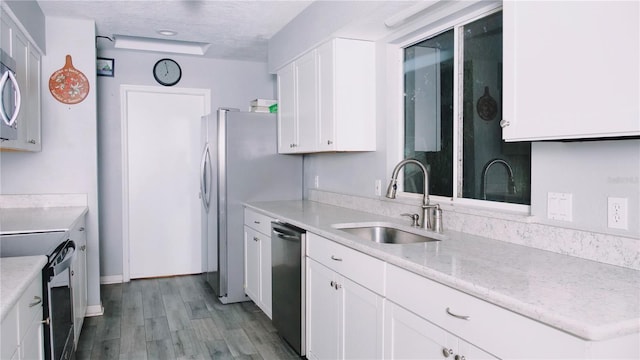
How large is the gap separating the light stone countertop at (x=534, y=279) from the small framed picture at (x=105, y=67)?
136 inches

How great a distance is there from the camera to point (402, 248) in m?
2.02

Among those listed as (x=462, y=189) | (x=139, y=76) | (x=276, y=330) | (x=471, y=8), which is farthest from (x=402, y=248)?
(x=139, y=76)

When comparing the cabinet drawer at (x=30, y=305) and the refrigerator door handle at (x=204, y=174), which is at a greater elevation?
the refrigerator door handle at (x=204, y=174)

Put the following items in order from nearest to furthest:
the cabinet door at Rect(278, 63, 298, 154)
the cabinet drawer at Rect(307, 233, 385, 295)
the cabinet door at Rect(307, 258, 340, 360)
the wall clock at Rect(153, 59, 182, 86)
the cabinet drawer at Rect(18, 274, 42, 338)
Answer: the cabinet drawer at Rect(18, 274, 42, 338), the cabinet drawer at Rect(307, 233, 385, 295), the cabinet door at Rect(307, 258, 340, 360), the cabinet door at Rect(278, 63, 298, 154), the wall clock at Rect(153, 59, 182, 86)

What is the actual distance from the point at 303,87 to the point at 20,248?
2193 mm

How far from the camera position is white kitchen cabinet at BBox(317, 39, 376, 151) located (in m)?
3.17

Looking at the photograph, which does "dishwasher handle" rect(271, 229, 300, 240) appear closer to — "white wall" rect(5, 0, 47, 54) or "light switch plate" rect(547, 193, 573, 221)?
"light switch plate" rect(547, 193, 573, 221)

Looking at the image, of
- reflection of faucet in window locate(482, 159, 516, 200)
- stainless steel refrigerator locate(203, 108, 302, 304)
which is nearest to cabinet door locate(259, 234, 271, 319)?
stainless steel refrigerator locate(203, 108, 302, 304)

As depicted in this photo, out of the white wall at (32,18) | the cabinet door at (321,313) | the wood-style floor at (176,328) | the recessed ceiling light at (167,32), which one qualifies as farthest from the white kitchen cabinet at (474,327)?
the recessed ceiling light at (167,32)

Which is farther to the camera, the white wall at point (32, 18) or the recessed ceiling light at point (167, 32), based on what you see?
the recessed ceiling light at point (167, 32)

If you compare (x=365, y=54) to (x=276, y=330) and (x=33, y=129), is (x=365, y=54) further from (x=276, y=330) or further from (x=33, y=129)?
(x=33, y=129)

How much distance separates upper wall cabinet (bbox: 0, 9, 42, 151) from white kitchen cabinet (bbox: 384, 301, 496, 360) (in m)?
2.33

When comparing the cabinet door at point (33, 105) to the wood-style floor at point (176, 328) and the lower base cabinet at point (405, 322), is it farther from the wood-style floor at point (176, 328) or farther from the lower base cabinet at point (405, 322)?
the lower base cabinet at point (405, 322)

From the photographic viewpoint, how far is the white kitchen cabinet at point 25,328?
140 centimetres
